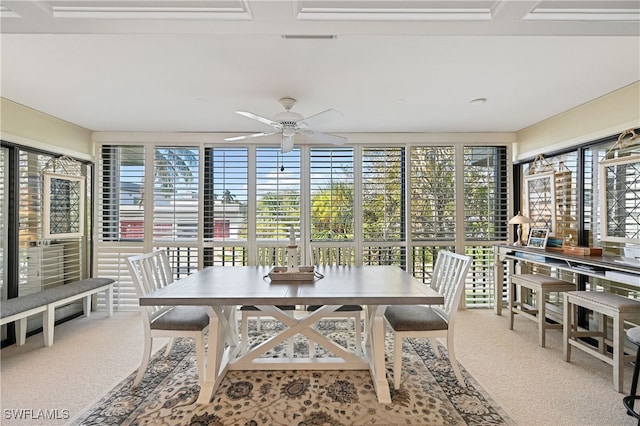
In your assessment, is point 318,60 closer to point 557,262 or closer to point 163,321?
point 163,321

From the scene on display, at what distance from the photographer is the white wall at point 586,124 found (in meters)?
2.72

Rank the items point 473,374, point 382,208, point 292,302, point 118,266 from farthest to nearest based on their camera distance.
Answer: point 382,208, point 118,266, point 473,374, point 292,302

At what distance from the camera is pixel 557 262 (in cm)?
314

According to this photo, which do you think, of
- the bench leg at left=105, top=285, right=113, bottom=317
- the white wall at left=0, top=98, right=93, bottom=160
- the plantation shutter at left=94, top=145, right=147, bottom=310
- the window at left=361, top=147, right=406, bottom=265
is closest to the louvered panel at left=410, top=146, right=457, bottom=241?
the window at left=361, top=147, right=406, bottom=265

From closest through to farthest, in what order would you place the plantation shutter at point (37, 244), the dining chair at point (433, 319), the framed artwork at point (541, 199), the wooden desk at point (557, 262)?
1. the dining chair at point (433, 319)
2. the wooden desk at point (557, 262)
3. the plantation shutter at point (37, 244)
4. the framed artwork at point (541, 199)

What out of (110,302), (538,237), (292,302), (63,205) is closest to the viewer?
(292,302)

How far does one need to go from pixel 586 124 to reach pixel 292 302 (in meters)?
3.41

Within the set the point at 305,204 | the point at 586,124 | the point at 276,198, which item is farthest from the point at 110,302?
the point at 586,124

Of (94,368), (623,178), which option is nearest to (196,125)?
(94,368)

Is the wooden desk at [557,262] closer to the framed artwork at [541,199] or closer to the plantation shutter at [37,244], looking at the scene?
the framed artwork at [541,199]

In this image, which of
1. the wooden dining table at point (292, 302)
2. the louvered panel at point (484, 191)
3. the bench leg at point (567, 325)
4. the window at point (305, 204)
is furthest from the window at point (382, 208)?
the bench leg at point (567, 325)

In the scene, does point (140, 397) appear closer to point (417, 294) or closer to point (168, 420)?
point (168, 420)

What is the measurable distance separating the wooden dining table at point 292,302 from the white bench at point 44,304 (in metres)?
1.60

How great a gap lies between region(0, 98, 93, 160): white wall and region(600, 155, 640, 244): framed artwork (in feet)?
18.9
